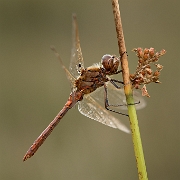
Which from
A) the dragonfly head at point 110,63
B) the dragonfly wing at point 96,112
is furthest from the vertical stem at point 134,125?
the dragonfly wing at point 96,112

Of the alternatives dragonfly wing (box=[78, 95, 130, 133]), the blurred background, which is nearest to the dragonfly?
dragonfly wing (box=[78, 95, 130, 133])

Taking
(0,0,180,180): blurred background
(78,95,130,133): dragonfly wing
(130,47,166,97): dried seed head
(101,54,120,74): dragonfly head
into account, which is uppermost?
(130,47,166,97): dried seed head

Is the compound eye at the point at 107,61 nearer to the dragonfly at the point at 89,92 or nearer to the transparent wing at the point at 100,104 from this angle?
the dragonfly at the point at 89,92

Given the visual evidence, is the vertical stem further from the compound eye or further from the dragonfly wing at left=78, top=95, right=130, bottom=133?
the dragonfly wing at left=78, top=95, right=130, bottom=133

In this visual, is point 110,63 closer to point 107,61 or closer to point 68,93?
point 107,61

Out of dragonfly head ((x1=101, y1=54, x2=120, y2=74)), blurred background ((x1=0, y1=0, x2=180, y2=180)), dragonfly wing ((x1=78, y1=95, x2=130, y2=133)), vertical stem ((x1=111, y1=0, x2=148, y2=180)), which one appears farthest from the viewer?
blurred background ((x1=0, y1=0, x2=180, y2=180))
